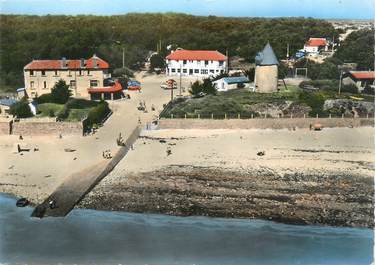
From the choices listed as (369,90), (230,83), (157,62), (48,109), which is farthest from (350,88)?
(48,109)

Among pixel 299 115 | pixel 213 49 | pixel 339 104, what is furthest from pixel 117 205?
pixel 213 49

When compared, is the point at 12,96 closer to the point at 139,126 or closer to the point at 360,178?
the point at 139,126

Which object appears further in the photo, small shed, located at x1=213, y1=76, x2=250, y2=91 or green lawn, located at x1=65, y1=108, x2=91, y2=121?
small shed, located at x1=213, y1=76, x2=250, y2=91

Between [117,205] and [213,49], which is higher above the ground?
Answer: [213,49]

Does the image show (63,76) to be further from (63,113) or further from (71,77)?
(63,113)

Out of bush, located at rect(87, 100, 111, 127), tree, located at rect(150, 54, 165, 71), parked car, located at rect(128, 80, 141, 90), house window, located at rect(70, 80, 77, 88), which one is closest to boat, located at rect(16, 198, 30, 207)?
Result: bush, located at rect(87, 100, 111, 127)

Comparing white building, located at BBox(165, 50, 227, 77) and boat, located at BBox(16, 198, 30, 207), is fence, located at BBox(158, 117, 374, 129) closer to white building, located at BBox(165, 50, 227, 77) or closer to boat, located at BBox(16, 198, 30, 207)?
boat, located at BBox(16, 198, 30, 207)

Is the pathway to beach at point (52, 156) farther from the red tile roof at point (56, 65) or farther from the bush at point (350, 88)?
the bush at point (350, 88)
